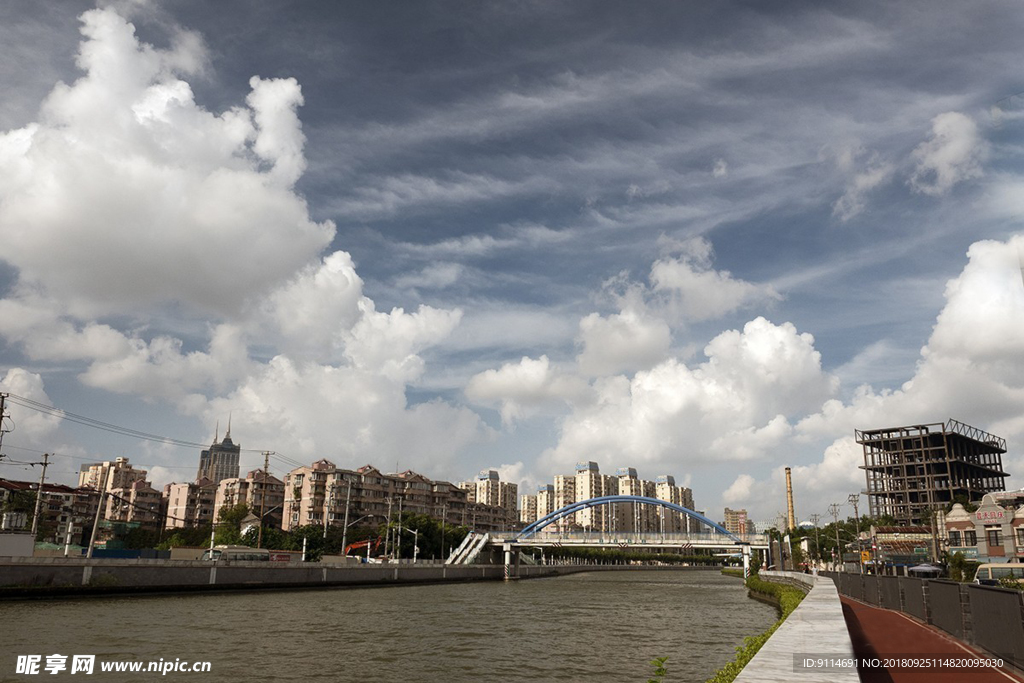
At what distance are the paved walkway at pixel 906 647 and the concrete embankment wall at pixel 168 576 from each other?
1804 inches

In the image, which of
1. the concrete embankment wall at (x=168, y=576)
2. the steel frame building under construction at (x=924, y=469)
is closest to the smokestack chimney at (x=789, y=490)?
the steel frame building under construction at (x=924, y=469)

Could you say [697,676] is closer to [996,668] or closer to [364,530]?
[996,668]

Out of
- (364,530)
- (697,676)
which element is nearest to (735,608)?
(697,676)

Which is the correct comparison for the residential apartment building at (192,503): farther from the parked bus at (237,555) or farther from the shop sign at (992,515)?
the shop sign at (992,515)

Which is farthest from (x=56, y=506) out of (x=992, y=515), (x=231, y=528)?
(x=992, y=515)

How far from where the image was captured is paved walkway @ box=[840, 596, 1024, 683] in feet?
41.0

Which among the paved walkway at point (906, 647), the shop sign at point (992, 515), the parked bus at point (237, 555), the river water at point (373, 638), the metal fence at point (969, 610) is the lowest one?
the river water at point (373, 638)

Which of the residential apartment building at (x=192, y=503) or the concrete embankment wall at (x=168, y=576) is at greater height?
the residential apartment building at (x=192, y=503)

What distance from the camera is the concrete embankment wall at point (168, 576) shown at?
1753 inches

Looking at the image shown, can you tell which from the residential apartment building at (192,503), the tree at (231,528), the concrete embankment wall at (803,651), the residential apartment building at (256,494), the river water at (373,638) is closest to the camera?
the concrete embankment wall at (803,651)

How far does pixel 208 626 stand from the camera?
3453 centimetres

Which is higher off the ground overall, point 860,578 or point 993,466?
point 993,466

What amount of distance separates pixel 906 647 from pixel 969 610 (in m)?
1.63

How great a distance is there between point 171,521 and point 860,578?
157m
